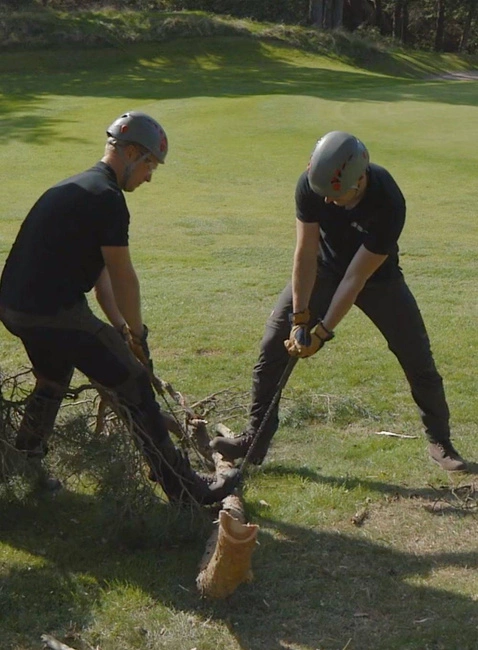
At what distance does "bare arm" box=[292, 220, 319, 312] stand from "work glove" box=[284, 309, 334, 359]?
59 millimetres

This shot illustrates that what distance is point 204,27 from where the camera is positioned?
133 feet

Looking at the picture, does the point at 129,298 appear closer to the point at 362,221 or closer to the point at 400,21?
the point at 362,221

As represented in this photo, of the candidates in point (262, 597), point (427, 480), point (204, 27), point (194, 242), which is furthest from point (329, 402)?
point (204, 27)

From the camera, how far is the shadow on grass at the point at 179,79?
2664cm

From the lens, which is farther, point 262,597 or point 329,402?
point 329,402

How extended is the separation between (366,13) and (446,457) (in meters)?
51.8

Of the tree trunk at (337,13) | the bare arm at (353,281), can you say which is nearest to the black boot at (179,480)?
the bare arm at (353,281)

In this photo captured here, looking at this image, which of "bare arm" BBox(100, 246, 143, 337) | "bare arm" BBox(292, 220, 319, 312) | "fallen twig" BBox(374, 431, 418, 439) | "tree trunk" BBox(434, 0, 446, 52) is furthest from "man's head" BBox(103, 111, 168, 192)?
"tree trunk" BBox(434, 0, 446, 52)

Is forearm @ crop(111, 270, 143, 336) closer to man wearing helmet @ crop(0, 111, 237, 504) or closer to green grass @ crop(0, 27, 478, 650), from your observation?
man wearing helmet @ crop(0, 111, 237, 504)

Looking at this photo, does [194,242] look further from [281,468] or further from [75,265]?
[75,265]

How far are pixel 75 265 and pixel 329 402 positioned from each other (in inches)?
114

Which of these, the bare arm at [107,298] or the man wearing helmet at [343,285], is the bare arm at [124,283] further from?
the man wearing helmet at [343,285]

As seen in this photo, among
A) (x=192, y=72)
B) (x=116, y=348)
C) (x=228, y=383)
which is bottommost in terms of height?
(x=192, y=72)

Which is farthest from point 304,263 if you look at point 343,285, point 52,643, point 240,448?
point 52,643
